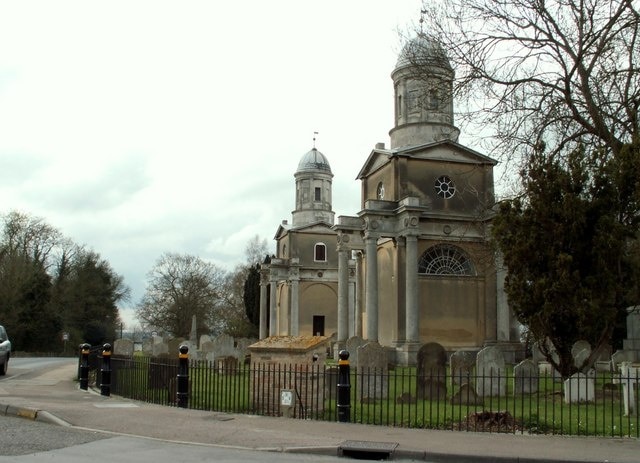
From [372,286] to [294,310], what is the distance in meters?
22.1

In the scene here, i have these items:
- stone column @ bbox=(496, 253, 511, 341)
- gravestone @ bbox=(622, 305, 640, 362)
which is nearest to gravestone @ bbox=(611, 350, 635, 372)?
gravestone @ bbox=(622, 305, 640, 362)

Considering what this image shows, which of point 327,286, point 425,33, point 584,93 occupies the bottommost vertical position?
point 327,286

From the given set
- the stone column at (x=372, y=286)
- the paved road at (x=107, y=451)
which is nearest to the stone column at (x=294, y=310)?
the stone column at (x=372, y=286)

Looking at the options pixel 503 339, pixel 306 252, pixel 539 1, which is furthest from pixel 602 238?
pixel 306 252

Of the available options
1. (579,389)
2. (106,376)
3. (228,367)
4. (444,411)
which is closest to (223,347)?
(228,367)

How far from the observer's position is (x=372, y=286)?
A: 33.0m

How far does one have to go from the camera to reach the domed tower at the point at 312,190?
6041 centimetres

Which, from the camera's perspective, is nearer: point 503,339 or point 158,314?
point 503,339

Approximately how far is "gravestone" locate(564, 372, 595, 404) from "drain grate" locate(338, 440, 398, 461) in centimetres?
685

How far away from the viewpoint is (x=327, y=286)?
5628 centimetres

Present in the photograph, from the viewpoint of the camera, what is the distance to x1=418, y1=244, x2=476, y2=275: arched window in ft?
113

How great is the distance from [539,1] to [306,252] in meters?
40.6

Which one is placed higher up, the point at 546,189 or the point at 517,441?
the point at 546,189

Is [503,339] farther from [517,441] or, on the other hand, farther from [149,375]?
[517,441]
